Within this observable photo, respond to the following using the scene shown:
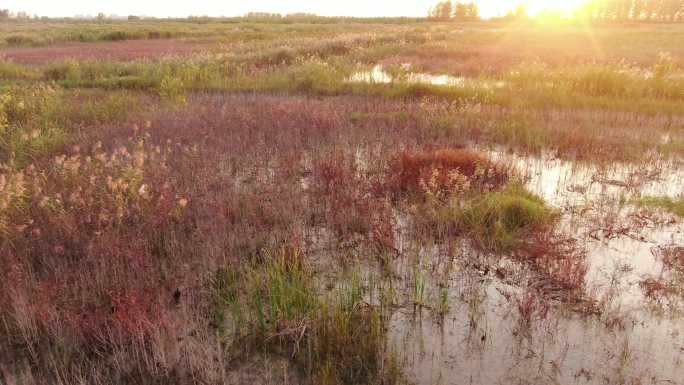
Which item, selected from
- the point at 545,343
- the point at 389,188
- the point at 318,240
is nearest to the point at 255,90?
the point at 389,188

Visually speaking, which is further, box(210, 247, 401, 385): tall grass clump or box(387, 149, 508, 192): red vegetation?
box(387, 149, 508, 192): red vegetation

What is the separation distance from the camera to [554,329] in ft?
11.3

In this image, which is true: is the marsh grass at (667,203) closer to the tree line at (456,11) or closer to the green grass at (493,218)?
the green grass at (493,218)

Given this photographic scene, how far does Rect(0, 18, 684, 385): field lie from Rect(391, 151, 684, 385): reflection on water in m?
0.02

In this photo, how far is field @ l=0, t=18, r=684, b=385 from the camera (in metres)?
3.13

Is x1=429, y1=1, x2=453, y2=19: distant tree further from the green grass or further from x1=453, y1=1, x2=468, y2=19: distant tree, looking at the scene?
the green grass

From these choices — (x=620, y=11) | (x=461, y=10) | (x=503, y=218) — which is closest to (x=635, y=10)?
(x=620, y=11)

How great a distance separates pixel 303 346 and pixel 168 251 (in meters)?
1.96

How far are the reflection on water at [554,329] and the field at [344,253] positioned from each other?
2cm

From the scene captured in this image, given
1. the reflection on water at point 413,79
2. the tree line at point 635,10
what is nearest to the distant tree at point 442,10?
the tree line at point 635,10

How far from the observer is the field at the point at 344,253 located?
3133 mm

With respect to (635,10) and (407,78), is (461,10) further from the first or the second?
(407,78)

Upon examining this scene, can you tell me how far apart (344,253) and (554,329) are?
2.03 meters

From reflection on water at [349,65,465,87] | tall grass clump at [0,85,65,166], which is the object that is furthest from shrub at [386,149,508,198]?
reflection on water at [349,65,465,87]
